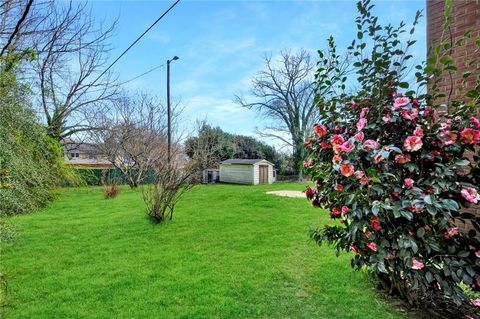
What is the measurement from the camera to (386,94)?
7.38 feet

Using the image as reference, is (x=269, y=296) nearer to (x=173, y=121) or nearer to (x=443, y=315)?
(x=443, y=315)

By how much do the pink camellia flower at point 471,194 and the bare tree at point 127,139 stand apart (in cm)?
1387

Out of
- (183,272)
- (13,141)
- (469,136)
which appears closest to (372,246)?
(469,136)

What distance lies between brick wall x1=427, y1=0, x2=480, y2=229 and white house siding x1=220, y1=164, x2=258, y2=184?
1472 centimetres

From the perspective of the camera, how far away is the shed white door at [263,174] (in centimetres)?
1839

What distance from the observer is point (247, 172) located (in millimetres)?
17969

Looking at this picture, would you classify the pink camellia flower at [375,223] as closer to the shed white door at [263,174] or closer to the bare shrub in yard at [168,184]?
the bare shrub in yard at [168,184]

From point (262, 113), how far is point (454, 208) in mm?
20738

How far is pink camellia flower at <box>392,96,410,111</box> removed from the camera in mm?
2081

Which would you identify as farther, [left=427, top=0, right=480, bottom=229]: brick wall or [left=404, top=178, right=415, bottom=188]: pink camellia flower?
[left=427, top=0, right=480, bottom=229]: brick wall

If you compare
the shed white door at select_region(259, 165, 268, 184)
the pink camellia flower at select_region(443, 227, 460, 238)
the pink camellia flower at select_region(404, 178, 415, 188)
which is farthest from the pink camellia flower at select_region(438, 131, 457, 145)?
the shed white door at select_region(259, 165, 268, 184)

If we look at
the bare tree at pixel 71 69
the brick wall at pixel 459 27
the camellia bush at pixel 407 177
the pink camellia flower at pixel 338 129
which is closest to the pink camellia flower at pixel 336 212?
the camellia bush at pixel 407 177

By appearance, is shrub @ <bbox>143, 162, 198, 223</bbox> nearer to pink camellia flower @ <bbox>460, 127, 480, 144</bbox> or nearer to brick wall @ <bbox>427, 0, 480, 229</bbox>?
brick wall @ <bbox>427, 0, 480, 229</bbox>

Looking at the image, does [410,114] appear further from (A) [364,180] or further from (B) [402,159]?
(A) [364,180]
